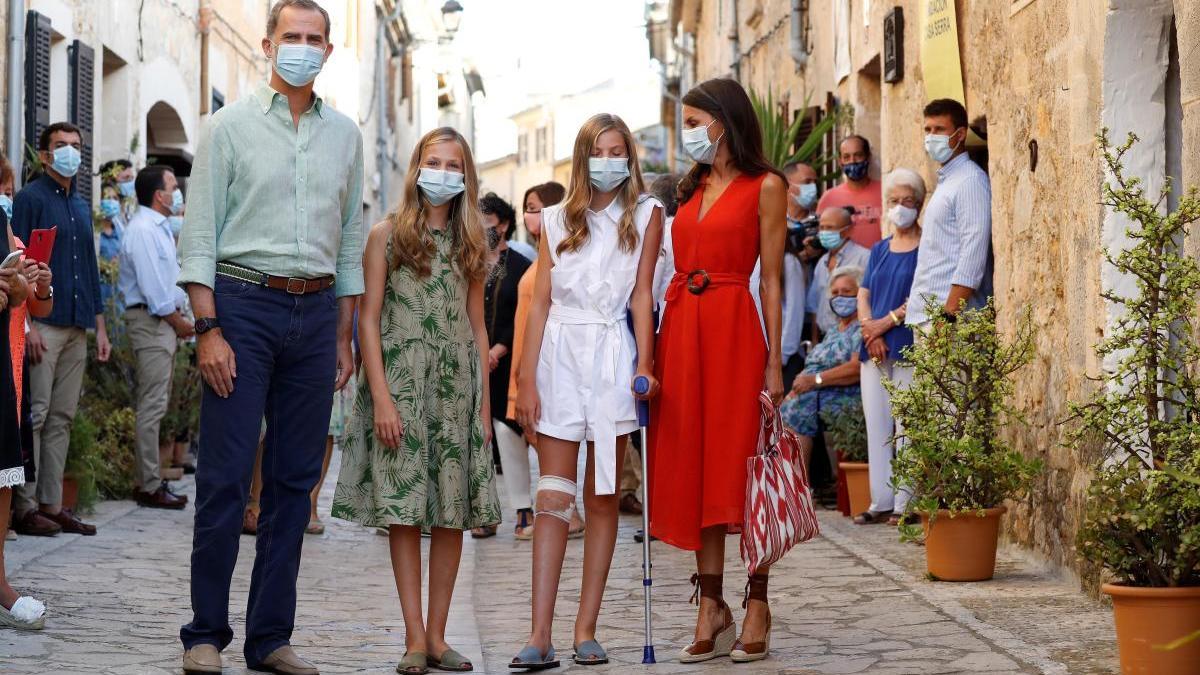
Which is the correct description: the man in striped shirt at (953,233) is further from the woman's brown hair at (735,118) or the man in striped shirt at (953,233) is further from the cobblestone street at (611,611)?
the woman's brown hair at (735,118)

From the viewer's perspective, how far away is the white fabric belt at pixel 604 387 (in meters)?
5.25

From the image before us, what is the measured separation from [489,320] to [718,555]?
170 inches

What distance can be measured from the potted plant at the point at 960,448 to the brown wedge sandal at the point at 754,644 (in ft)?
5.16

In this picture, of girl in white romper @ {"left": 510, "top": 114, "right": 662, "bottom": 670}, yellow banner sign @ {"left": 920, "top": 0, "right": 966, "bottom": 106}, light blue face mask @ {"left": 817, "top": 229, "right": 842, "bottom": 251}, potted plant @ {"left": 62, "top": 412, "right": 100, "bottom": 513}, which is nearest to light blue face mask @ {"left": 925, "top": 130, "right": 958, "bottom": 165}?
yellow banner sign @ {"left": 920, "top": 0, "right": 966, "bottom": 106}

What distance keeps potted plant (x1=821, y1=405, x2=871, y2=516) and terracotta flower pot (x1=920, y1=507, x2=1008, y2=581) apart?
2115 millimetres

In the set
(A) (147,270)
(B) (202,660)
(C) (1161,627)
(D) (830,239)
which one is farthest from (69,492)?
(C) (1161,627)

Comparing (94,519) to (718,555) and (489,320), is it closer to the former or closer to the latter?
(489,320)

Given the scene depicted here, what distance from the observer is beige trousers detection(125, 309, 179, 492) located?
9.76 meters

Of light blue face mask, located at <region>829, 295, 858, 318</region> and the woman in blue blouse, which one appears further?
light blue face mask, located at <region>829, 295, 858, 318</region>

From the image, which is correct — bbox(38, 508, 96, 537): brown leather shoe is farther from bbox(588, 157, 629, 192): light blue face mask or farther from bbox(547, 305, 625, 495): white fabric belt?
bbox(588, 157, 629, 192): light blue face mask

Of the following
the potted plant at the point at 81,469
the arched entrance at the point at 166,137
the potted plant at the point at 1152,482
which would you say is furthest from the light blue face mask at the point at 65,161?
the arched entrance at the point at 166,137

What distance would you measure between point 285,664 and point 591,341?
1.39 metres

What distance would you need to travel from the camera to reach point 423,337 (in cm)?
538

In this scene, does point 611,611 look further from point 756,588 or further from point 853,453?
point 853,453
